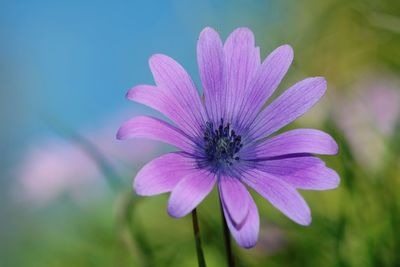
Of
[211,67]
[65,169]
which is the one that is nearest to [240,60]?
[211,67]

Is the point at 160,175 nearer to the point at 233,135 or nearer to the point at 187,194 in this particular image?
the point at 187,194

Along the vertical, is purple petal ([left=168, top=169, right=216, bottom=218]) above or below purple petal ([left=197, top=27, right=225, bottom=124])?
below

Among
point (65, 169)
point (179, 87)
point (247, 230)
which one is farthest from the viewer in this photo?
point (65, 169)

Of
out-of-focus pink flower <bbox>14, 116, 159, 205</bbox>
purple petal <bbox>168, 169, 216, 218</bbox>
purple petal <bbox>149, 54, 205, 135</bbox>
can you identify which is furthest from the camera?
out-of-focus pink flower <bbox>14, 116, 159, 205</bbox>

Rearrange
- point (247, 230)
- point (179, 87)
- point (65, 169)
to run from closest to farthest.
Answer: point (247, 230)
point (179, 87)
point (65, 169)

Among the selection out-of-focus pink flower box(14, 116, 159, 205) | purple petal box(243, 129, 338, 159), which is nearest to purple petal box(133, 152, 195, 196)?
purple petal box(243, 129, 338, 159)

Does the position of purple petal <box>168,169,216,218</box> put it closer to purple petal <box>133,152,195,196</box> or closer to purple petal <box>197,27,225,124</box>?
purple petal <box>133,152,195,196</box>
